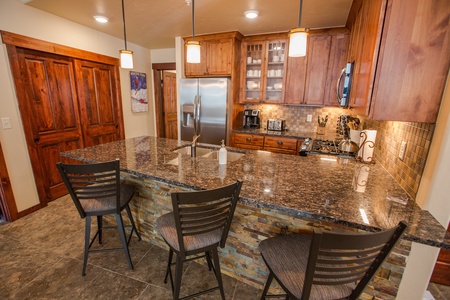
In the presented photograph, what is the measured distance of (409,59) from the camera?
1.16 meters

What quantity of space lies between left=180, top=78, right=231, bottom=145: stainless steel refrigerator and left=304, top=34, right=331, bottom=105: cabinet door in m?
1.34

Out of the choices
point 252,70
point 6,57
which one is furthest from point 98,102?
point 252,70

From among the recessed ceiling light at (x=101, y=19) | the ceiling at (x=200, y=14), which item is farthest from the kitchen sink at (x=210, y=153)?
the recessed ceiling light at (x=101, y=19)

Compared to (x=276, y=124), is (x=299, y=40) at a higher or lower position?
higher

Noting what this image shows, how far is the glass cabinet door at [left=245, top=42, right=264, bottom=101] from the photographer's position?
371cm

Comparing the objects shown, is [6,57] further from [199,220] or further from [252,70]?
[252,70]

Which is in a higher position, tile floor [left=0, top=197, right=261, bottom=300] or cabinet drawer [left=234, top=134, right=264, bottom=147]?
cabinet drawer [left=234, top=134, right=264, bottom=147]

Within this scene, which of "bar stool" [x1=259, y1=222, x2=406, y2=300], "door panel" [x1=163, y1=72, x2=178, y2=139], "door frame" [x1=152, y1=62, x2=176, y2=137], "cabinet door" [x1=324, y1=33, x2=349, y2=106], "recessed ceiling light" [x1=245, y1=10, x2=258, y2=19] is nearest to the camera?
"bar stool" [x1=259, y1=222, x2=406, y2=300]

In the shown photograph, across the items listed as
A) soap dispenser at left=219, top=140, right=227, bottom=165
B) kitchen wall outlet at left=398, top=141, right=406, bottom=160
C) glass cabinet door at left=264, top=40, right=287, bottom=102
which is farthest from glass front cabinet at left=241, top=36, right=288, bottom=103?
kitchen wall outlet at left=398, top=141, right=406, bottom=160

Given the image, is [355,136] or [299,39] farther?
[355,136]

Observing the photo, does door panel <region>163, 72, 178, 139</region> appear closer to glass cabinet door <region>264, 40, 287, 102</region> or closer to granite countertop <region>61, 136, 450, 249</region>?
glass cabinet door <region>264, 40, 287, 102</region>

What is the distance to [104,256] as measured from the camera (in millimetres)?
2023

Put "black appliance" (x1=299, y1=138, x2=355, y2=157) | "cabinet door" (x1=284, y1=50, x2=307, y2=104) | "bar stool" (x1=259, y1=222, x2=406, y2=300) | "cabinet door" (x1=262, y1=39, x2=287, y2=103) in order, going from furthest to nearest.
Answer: "cabinet door" (x1=262, y1=39, x2=287, y2=103), "cabinet door" (x1=284, y1=50, x2=307, y2=104), "black appliance" (x1=299, y1=138, x2=355, y2=157), "bar stool" (x1=259, y1=222, x2=406, y2=300)

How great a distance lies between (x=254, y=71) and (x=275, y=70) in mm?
371
